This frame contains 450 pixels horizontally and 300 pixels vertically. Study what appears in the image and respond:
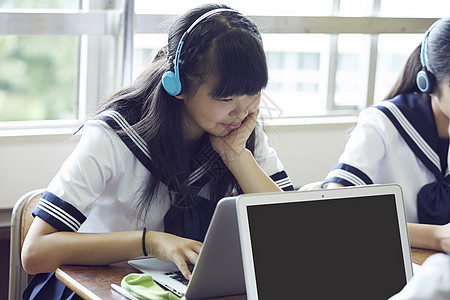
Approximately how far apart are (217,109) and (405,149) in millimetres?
718

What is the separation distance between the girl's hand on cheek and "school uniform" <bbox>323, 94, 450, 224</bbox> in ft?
1.11

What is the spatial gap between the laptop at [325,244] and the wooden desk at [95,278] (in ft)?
0.64

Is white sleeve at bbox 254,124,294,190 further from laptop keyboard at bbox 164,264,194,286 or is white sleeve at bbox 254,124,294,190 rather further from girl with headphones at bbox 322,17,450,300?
laptop keyboard at bbox 164,264,194,286

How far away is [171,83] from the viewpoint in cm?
154

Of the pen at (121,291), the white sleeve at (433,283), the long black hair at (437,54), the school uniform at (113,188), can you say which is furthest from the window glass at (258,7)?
the white sleeve at (433,283)

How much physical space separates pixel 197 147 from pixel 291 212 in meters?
0.66

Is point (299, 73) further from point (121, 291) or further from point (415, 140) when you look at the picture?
point (121, 291)

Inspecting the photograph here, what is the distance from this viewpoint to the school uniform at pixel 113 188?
148 centimetres

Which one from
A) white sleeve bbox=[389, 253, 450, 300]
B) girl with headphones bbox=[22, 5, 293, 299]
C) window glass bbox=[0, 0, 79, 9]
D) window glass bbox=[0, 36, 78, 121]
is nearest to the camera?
white sleeve bbox=[389, 253, 450, 300]

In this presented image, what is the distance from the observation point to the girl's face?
1.53 metres

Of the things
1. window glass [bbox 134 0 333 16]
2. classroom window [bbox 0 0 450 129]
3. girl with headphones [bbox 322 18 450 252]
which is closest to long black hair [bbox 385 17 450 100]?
girl with headphones [bbox 322 18 450 252]

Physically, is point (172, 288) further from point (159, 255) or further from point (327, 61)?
point (327, 61)

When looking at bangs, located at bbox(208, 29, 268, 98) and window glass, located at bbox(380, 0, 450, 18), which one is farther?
window glass, located at bbox(380, 0, 450, 18)

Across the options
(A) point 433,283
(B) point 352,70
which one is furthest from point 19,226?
(B) point 352,70
